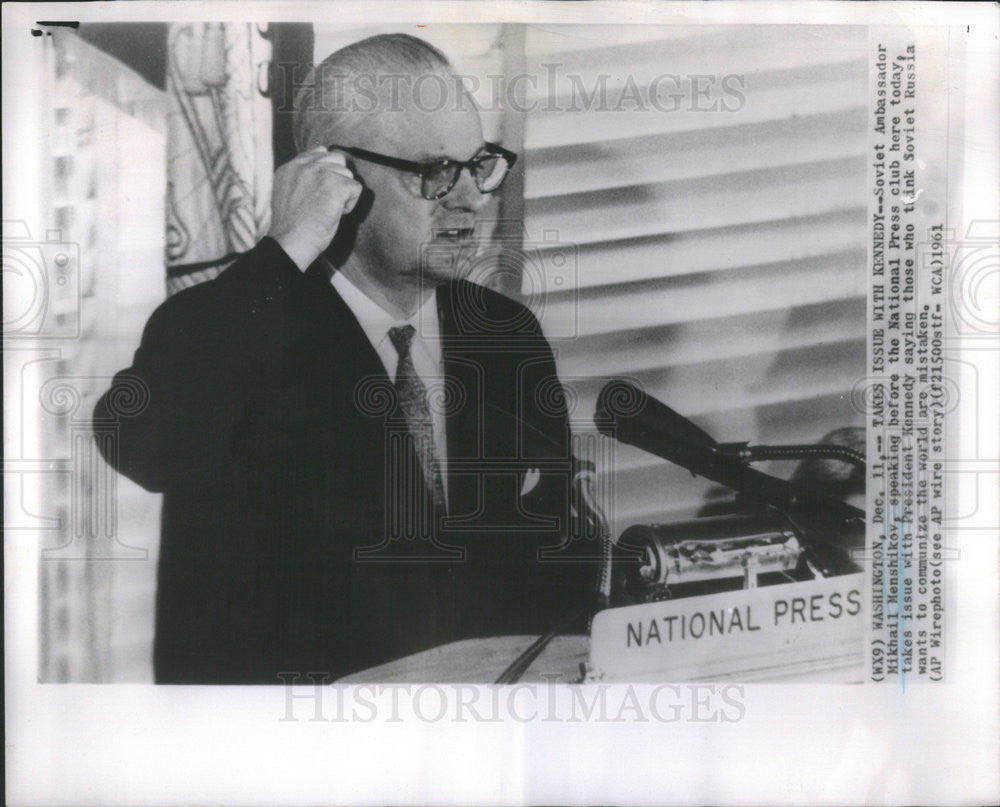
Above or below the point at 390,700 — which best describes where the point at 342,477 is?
above

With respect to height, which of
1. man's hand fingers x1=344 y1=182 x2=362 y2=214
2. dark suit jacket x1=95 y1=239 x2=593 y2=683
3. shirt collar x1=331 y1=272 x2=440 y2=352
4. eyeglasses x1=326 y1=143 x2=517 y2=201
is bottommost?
dark suit jacket x1=95 y1=239 x2=593 y2=683

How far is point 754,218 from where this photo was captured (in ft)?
4.98

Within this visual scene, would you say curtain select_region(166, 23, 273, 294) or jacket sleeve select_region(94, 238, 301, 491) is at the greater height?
curtain select_region(166, 23, 273, 294)

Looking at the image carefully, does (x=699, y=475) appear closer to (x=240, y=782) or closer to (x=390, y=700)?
(x=390, y=700)

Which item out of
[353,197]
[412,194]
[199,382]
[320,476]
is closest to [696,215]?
[412,194]

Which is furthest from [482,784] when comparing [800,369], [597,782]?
[800,369]

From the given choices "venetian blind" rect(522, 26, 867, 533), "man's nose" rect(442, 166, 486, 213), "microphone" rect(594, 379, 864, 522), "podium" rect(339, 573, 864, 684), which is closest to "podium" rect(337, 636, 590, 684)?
"podium" rect(339, 573, 864, 684)

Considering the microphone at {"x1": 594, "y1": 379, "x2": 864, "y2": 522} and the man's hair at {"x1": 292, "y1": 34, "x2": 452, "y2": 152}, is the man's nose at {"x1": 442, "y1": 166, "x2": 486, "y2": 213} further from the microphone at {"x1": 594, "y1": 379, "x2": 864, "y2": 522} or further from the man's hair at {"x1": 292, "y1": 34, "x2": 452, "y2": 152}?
the microphone at {"x1": 594, "y1": 379, "x2": 864, "y2": 522}

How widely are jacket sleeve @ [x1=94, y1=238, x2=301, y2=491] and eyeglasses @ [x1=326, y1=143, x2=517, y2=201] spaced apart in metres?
0.30

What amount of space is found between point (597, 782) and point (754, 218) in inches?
46.0

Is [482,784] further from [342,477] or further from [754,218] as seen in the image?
[754,218]

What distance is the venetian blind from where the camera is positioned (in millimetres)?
1516

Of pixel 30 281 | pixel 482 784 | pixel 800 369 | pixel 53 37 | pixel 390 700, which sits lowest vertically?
pixel 482 784

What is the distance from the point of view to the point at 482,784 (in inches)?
60.1
